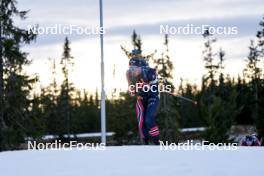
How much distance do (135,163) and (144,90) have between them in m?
3.46

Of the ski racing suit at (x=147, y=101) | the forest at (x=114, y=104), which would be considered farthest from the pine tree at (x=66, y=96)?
the ski racing suit at (x=147, y=101)

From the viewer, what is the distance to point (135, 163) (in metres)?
8.66

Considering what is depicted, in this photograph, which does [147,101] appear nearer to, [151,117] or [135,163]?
[151,117]

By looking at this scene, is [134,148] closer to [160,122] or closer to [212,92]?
[160,122]

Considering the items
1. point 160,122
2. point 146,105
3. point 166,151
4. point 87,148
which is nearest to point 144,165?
point 166,151

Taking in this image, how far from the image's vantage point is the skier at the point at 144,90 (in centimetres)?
1177

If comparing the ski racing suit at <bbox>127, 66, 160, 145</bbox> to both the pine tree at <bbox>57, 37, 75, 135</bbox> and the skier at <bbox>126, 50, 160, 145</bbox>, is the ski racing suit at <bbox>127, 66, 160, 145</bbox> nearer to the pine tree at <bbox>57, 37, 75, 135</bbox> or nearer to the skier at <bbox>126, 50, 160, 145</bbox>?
the skier at <bbox>126, 50, 160, 145</bbox>

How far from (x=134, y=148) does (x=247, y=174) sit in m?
3.14

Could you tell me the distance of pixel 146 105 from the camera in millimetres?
12109

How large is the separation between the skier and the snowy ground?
1.75m

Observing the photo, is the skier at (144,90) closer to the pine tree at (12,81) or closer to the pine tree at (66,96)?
the pine tree at (12,81)

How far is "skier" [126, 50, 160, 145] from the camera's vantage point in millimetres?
11773

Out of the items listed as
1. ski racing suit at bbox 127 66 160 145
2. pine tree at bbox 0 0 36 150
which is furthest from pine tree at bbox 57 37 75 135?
ski racing suit at bbox 127 66 160 145

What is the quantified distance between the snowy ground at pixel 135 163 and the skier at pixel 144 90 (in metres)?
1.75
